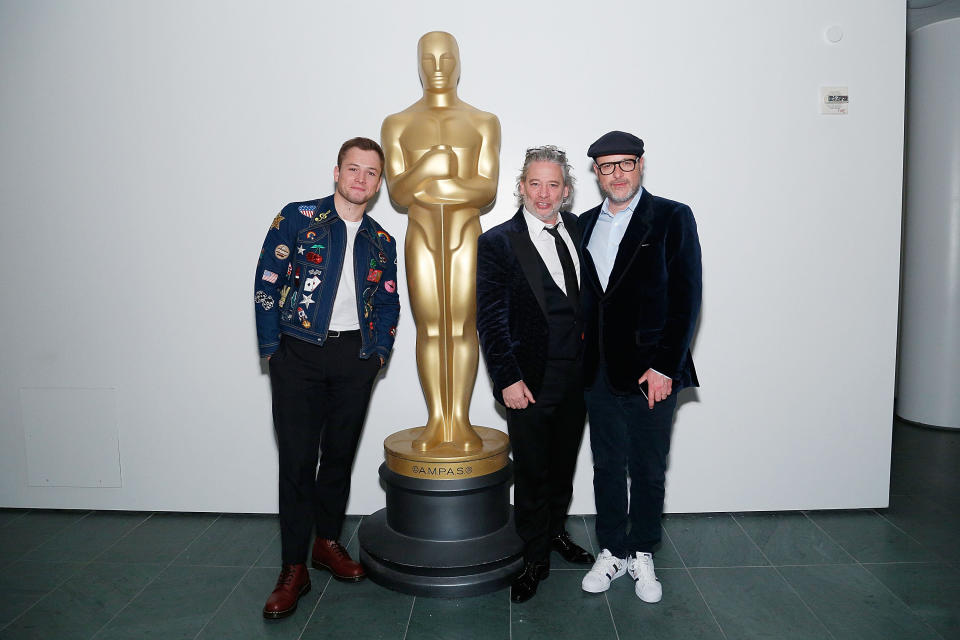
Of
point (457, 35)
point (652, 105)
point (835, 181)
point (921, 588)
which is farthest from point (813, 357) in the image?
point (457, 35)

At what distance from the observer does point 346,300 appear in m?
2.35

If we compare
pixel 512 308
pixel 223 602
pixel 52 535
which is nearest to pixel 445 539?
pixel 223 602

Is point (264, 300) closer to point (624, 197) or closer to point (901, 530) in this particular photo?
point (624, 197)

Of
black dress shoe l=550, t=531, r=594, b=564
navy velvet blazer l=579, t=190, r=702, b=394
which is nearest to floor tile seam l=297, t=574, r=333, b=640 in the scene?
black dress shoe l=550, t=531, r=594, b=564

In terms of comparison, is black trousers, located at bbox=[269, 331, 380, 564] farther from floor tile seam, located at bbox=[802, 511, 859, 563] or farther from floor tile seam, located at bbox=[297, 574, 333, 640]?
floor tile seam, located at bbox=[802, 511, 859, 563]

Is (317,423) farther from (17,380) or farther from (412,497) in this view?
(17,380)

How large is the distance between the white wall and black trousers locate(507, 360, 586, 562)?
0.74 metres

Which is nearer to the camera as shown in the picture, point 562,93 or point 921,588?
point 921,588

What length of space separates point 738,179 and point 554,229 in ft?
4.13

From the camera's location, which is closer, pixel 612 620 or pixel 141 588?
pixel 612 620

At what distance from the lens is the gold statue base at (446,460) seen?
247 centimetres

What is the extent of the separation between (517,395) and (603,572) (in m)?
0.80

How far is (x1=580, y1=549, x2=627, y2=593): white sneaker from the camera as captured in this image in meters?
2.37

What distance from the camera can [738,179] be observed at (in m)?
3.05
